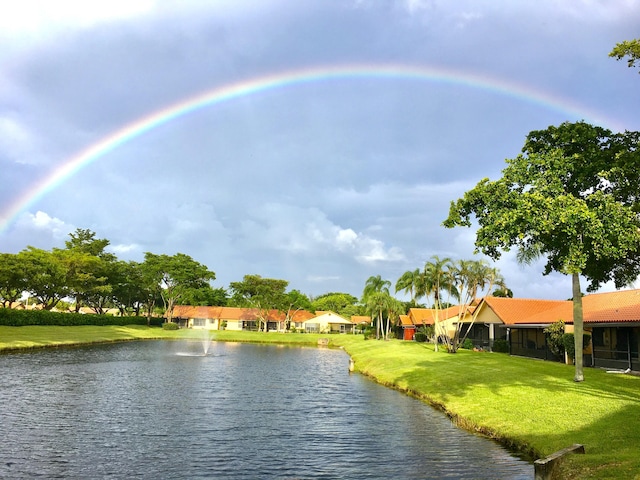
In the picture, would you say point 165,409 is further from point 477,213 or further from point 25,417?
point 477,213

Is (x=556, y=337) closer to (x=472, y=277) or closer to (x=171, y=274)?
(x=472, y=277)

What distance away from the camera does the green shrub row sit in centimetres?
5931

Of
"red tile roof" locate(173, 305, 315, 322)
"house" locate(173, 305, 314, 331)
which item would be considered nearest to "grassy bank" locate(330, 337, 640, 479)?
"house" locate(173, 305, 314, 331)

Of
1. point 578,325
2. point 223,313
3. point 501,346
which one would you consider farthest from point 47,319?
point 578,325

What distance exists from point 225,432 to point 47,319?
6133 cm

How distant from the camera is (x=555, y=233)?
69.5 feet

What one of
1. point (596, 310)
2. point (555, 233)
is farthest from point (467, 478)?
point (596, 310)

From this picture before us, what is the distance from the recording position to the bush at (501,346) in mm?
51719

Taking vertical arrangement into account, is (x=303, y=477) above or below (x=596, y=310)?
below

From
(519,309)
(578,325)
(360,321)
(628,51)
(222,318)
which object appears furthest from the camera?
(360,321)

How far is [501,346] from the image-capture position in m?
52.0

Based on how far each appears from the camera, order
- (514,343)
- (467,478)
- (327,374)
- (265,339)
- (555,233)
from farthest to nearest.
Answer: (265,339), (514,343), (327,374), (555,233), (467,478)

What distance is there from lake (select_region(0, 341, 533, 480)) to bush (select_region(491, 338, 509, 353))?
2543 cm

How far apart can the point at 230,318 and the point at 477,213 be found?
360 ft
